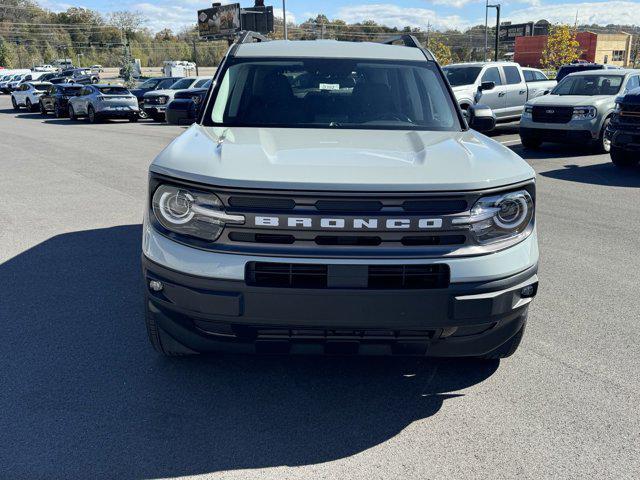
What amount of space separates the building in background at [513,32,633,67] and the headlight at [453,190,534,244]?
87571 mm

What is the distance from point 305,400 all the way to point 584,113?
1152cm

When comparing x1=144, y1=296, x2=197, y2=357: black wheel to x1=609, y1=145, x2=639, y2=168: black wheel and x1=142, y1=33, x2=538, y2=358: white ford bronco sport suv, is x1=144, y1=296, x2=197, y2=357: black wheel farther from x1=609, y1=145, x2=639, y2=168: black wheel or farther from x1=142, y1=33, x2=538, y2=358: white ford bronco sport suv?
x1=609, y1=145, x2=639, y2=168: black wheel

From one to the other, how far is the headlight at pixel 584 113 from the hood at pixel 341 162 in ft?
33.8

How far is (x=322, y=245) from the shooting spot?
9.27 feet

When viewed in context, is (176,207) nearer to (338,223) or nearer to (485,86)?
(338,223)

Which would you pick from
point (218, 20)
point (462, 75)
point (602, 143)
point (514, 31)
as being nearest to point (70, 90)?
point (462, 75)

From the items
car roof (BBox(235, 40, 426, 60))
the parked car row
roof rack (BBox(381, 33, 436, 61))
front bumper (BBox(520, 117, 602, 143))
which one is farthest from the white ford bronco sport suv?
the parked car row

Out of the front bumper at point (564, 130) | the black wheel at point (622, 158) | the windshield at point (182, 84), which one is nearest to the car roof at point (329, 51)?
the black wheel at point (622, 158)

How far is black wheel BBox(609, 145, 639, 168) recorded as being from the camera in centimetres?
1122

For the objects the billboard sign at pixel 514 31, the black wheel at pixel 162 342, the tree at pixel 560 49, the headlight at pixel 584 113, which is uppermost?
the billboard sign at pixel 514 31

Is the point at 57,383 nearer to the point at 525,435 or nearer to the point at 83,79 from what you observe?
the point at 525,435

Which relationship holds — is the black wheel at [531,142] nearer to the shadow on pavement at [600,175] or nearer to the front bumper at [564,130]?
the front bumper at [564,130]

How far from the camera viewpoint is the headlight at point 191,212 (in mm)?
2867

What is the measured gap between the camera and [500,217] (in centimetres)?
301
